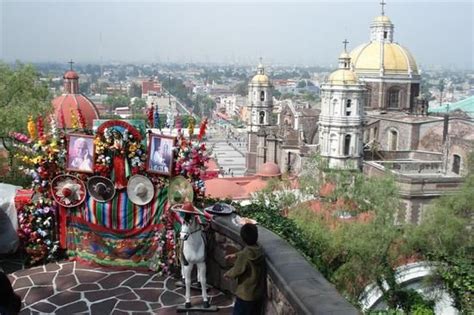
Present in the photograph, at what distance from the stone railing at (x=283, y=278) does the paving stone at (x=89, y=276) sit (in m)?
1.66

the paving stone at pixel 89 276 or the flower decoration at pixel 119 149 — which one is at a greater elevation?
the flower decoration at pixel 119 149

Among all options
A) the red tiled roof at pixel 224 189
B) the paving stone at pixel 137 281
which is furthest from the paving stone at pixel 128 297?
the red tiled roof at pixel 224 189

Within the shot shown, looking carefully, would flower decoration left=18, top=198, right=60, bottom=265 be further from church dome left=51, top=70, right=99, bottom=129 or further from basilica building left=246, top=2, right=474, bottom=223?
church dome left=51, top=70, right=99, bottom=129

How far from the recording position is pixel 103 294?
257 inches

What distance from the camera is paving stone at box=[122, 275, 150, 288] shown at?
680 centimetres

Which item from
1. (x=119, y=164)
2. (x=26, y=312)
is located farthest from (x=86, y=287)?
(x=119, y=164)

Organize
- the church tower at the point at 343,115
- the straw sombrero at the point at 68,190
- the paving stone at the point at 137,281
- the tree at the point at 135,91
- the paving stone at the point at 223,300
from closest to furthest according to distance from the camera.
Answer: the paving stone at the point at 223,300
the paving stone at the point at 137,281
the straw sombrero at the point at 68,190
the church tower at the point at 343,115
the tree at the point at 135,91

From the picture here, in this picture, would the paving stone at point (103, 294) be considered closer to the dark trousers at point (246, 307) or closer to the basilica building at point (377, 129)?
the dark trousers at point (246, 307)

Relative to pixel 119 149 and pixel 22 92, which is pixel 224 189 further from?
pixel 119 149

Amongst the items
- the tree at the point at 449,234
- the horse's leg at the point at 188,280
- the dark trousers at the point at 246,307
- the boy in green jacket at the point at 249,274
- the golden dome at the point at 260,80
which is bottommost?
the tree at the point at 449,234

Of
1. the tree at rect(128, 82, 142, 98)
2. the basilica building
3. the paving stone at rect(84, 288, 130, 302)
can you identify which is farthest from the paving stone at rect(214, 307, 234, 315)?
the tree at rect(128, 82, 142, 98)

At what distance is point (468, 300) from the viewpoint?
973 centimetres

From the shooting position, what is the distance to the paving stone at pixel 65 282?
6758 mm

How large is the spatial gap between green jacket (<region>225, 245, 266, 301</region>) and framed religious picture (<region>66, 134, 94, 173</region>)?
11.2ft
